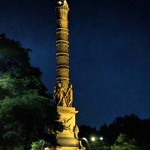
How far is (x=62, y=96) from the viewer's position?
102 ft

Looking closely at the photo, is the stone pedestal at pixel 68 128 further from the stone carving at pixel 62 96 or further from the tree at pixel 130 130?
the tree at pixel 130 130

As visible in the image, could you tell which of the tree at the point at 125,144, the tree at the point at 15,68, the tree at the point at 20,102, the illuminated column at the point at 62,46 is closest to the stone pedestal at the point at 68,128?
the illuminated column at the point at 62,46

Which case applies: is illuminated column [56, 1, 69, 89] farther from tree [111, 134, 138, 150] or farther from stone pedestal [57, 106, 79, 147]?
tree [111, 134, 138, 150]

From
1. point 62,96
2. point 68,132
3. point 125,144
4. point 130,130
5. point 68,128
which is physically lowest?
point 68,132

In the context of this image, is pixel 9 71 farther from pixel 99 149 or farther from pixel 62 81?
pixel 99 149

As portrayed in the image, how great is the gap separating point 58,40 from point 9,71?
910 cm

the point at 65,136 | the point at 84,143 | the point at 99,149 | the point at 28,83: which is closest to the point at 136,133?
the point at 99,149

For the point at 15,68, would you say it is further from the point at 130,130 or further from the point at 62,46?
the point at 130,130

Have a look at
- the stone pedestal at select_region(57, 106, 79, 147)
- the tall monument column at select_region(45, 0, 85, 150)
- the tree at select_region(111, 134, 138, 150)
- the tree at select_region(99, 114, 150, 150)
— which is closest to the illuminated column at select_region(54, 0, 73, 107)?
the tall monument column at select_region(45, 0, 85, 150)

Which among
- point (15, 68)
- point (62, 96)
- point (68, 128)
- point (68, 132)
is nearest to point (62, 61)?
point (62, 96)

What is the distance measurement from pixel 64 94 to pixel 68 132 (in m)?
2.96

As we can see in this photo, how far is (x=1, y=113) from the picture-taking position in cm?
2130

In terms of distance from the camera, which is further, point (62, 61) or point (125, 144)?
point (125, 144)

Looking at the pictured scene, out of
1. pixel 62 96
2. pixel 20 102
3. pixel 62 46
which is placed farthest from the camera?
pixel 62 46
